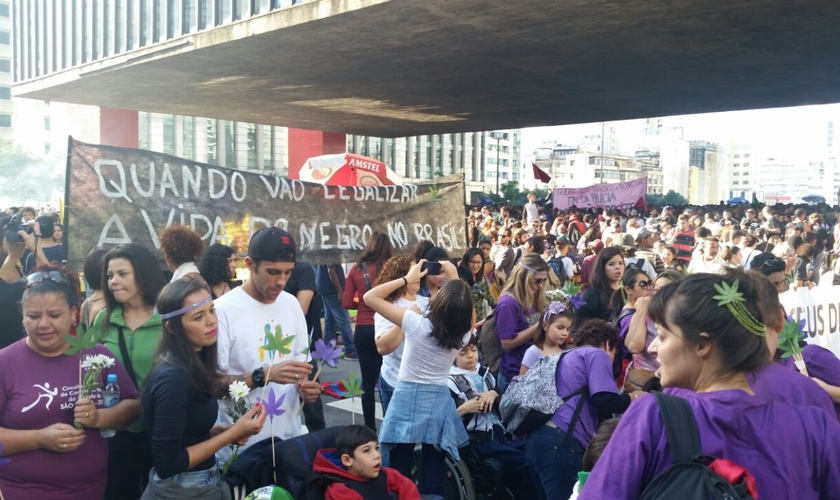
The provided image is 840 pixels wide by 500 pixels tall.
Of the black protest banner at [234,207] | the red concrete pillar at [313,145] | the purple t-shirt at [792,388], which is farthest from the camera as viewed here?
the red concrete pillar at [313,145]

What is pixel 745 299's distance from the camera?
1.90 meters

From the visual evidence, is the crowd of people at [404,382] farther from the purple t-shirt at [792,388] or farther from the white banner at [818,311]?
the white banner at [818,311]

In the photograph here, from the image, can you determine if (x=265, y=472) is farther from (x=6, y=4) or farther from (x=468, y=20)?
(x=6, y=4)

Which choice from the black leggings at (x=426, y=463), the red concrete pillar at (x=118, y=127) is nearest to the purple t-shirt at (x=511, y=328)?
the black leggings at (x=426, y=463)

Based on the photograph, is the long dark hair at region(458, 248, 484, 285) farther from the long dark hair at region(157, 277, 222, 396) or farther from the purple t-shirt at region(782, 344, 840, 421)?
the long dark hair at region(157, 277, 222, 396)

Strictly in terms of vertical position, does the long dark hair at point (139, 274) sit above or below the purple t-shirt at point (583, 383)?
above

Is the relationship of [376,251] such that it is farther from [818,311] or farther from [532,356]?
[818,311]

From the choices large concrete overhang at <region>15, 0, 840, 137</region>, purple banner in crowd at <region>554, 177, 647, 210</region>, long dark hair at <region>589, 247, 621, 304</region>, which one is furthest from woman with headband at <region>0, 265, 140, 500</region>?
purple banner in crowd at <region>554, 177, 647, 210</region>

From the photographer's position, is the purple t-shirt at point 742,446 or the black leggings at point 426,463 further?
the black leggings at point 426,463

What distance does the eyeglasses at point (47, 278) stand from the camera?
339cm

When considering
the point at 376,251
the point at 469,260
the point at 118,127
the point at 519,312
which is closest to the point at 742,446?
the point at 519,312

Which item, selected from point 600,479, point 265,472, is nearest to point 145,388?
point 265,472

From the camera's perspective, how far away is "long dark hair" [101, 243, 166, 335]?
3992mm

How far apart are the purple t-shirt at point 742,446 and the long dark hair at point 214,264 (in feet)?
12.9
